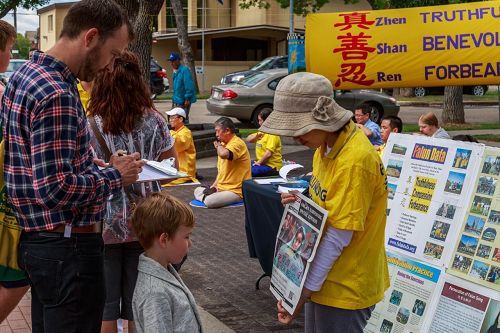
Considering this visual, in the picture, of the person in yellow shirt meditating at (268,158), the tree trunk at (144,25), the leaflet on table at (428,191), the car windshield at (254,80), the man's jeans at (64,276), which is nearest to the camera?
the man's jeans at (64,276)

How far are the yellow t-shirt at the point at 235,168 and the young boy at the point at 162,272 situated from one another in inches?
269

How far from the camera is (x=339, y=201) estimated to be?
3.17 metres

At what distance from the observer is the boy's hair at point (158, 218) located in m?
3.05

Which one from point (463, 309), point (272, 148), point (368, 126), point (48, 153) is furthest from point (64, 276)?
point (272, 148)

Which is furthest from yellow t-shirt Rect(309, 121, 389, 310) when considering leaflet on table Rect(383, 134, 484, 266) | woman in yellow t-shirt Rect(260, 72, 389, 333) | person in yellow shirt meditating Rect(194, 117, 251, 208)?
person in yellow shirt meditating Rect(194, 117, 251, 208)

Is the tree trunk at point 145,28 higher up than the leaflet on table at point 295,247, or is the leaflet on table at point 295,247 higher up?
the tree trunk at point 145,28

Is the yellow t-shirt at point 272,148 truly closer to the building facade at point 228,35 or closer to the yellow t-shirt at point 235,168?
the yellow t-shirt at point 235,168

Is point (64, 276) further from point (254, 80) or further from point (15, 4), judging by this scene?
point (15, 4)

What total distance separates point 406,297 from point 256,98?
50.7 ft

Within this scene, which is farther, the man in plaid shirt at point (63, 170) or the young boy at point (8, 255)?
the young boy at point (8, 255)

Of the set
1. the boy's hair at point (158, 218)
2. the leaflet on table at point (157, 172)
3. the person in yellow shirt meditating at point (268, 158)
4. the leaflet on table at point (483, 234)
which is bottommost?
the person in yellow shirt meditating at point (268, 158)

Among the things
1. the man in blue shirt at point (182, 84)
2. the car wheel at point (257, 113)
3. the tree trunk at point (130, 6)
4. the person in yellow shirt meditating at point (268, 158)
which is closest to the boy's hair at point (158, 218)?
the person in yellow shirt meditating at point (268, 158)

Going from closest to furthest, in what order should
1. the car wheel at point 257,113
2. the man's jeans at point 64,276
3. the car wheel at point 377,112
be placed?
1. the man's jeans at point 64,276
2. the car wheel at point 257,113
3. the car wheel at point 377,112

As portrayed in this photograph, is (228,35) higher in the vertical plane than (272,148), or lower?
higher
